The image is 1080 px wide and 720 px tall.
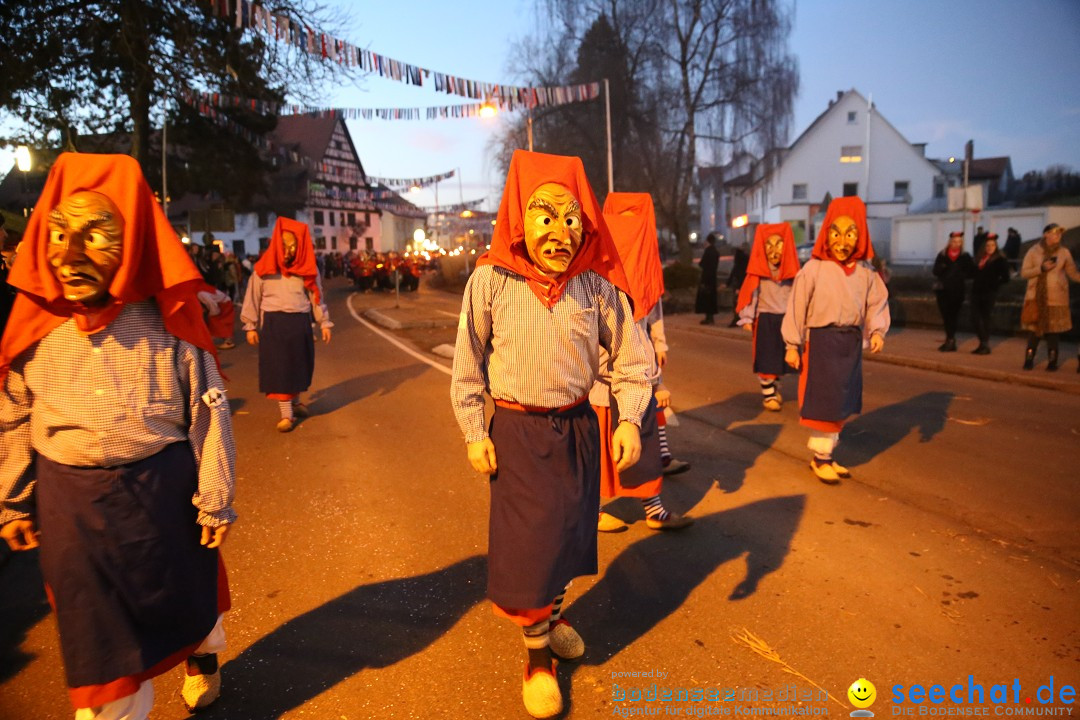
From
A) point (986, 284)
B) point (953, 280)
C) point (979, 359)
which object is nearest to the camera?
point (979, 359)

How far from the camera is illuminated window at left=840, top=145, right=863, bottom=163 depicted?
177ft

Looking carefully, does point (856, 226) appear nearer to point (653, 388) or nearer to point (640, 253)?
point (640, 253)

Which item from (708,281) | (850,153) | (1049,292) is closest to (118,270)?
(1049,292)

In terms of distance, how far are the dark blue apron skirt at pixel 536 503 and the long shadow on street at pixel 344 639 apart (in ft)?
2.82

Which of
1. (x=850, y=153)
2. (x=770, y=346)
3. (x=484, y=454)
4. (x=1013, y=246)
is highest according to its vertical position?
(x=850, y=153)

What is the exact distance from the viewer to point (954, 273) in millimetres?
12406

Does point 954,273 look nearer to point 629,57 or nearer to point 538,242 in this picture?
point 538,242

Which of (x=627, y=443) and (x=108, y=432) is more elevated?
(x=108, y=432)

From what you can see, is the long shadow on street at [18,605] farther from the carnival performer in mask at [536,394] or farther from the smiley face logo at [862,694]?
the smiley face logo at [862,694]

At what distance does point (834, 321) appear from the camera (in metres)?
5.79

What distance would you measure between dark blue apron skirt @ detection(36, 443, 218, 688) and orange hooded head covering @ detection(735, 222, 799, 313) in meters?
6.92

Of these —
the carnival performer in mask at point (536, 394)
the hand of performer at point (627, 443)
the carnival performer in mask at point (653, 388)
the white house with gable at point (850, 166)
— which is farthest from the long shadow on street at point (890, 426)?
the white house with gable at point (850, 166)

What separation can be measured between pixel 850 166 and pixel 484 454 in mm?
57070

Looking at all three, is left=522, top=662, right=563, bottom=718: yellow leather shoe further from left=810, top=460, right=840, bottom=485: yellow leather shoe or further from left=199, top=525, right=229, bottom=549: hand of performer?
left=810, top=460, right=840, bottom=485: yellow leather shoe
